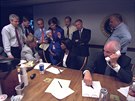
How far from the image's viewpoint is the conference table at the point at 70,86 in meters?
1.35

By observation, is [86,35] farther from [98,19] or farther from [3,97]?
[3,97]

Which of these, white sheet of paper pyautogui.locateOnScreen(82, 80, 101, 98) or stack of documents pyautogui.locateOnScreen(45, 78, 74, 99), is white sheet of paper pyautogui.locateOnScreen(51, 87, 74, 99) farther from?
white sheet of paper pyautogui.locateOnScreen(82, 80, 101, 98)

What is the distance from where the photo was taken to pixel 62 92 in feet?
4.73

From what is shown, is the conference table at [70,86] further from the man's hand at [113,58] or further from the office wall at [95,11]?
the office wall at [95,11]

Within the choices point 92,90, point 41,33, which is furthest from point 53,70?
point 41,33

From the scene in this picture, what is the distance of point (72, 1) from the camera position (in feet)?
15.0

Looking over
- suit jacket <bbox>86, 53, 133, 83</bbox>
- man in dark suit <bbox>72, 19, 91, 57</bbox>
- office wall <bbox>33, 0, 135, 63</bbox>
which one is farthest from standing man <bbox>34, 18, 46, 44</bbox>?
suit jacket <bbox>86, 53, 133, 83</bbox>

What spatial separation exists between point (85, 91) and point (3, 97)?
82 centimetres

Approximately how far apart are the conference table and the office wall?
276 centimetres

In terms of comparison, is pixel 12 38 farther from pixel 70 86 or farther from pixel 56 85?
pixel 70 86

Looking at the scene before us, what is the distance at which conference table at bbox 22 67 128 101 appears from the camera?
1347 millimetres

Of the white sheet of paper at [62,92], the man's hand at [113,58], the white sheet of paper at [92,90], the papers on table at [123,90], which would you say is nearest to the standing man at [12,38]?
the white sheet of paper at [62,92]

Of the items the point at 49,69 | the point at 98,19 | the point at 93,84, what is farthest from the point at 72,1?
the point at 93,84

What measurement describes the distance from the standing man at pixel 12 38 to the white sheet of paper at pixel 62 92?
6.05 ft
